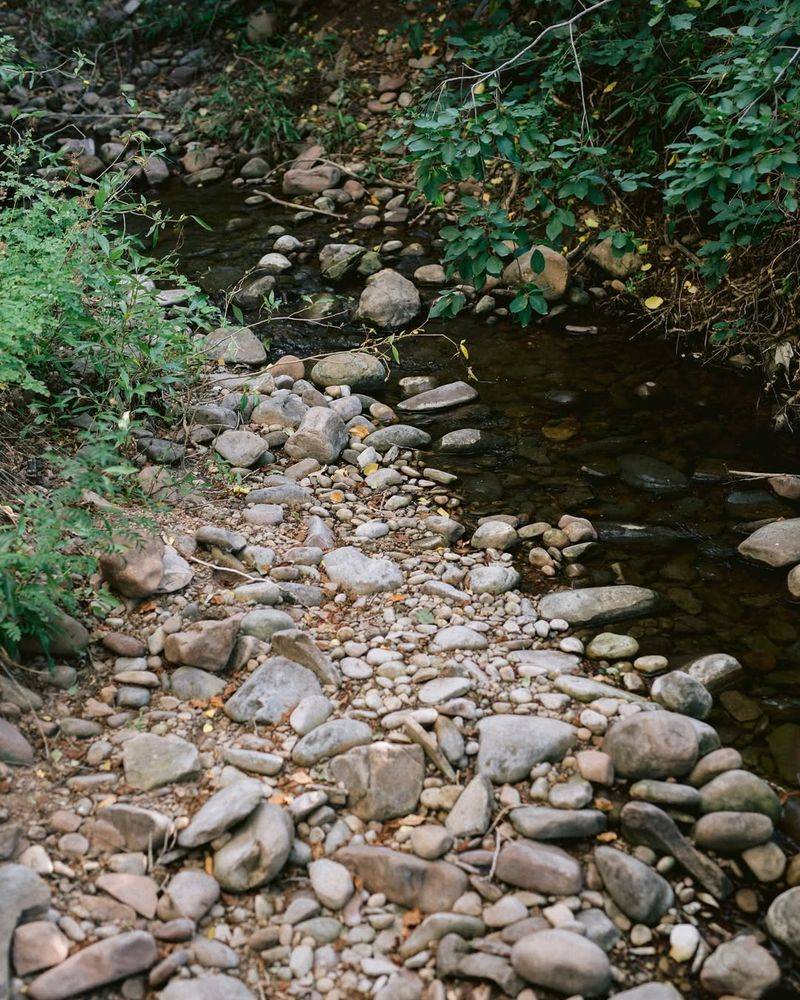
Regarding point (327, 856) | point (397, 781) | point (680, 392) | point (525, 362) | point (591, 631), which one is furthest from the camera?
point (525, 362)

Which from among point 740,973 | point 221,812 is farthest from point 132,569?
point 740,973

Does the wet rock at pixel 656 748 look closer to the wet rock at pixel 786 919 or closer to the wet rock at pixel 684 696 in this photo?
the wet rock at pixel 684 696

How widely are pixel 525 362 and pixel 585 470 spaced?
2.82 feet

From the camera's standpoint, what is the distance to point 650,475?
133 inches

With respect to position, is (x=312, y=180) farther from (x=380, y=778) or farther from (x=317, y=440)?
(x=380, y=778)

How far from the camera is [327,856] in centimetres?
191

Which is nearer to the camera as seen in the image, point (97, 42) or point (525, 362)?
point (525, 362)

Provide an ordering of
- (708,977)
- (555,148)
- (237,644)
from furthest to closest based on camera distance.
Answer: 1. (555,148)
2. (237,644)
3. (708,977)

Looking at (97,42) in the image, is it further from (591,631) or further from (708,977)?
(708,977)

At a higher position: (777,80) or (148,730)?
(777,80)

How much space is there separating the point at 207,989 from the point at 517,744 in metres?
0.87

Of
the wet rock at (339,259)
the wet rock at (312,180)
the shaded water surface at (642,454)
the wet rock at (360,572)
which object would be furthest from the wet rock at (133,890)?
the wet rock at (312,180)

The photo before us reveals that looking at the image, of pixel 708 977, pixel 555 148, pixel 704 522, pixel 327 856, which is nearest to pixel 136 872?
pixel 327 856

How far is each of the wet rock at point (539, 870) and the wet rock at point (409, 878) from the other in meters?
0.10
